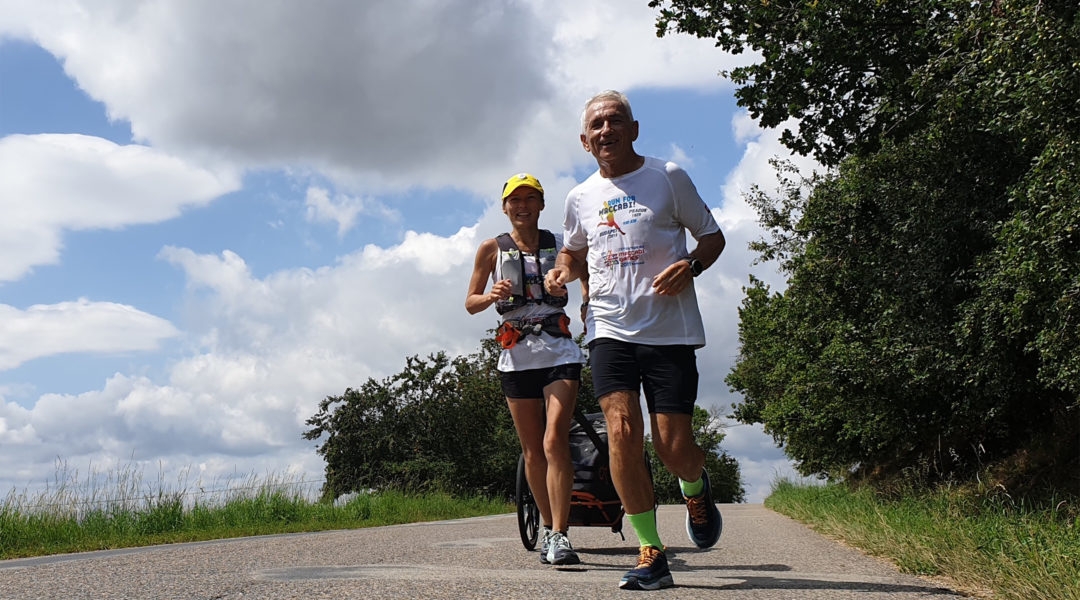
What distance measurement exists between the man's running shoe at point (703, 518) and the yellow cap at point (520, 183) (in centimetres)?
191

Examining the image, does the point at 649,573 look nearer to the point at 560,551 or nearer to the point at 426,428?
the point at 560,551

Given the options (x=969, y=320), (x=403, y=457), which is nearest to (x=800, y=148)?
(x=969, y=320)

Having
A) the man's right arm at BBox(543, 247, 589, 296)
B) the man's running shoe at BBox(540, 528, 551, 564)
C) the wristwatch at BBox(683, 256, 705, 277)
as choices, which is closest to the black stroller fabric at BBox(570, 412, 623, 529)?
the man's running shoe at BBox(540, 528, 551, 564)

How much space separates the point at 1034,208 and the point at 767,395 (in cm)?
2950

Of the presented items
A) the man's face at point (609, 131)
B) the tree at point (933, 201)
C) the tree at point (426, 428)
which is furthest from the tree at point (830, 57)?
the tree at point (426, 428)

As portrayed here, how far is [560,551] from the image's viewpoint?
5363 millimetres

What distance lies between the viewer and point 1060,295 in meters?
10.0

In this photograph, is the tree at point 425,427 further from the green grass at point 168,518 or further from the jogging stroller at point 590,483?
the jogging stroller at point 590,483

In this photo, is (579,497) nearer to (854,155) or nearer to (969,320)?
(969,320)

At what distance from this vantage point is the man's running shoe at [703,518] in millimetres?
5047

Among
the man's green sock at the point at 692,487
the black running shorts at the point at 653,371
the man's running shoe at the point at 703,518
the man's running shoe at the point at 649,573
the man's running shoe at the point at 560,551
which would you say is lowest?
the man's running shoe at the point at 649,573

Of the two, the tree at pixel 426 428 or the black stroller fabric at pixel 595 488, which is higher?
the tree at pixel 426 428

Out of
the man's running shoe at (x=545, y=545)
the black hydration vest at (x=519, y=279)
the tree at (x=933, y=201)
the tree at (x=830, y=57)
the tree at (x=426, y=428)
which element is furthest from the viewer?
the tree at (x=426, y=428)

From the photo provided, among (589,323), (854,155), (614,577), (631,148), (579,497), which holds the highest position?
(854,155)
